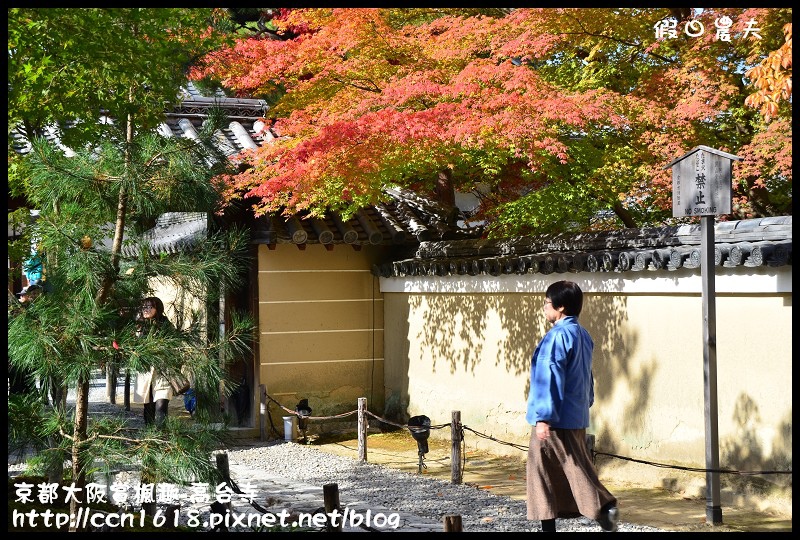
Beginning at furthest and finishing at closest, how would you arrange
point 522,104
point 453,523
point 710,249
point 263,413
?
1. point 263,413
2. point 522,104
3. point 710,249
4. point 453,523

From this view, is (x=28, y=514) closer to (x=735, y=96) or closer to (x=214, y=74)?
(x=214, y=74)

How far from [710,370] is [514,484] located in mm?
2625

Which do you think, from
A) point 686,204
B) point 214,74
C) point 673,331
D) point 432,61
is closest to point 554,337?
point 686,204

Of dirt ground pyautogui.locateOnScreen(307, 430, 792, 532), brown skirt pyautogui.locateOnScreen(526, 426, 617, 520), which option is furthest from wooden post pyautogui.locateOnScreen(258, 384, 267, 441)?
brown skirt pyautogui.locateOnScreen(526, 426, 617, 520)

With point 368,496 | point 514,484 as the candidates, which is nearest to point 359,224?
point 514,484

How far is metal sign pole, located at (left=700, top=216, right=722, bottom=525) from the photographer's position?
7230 millimetres

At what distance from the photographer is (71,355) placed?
20.5ft

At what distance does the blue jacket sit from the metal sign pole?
1756 millimetres

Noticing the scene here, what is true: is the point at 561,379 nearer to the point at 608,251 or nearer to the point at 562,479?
the point at 562,479

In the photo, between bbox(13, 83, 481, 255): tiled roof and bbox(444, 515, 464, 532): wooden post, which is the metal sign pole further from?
bbox(13, 83, 481, 255): tiled roof

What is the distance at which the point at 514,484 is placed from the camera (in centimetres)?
919

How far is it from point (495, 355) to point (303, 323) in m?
3.01

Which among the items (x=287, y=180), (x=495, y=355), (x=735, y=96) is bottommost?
(x=495, y=355)

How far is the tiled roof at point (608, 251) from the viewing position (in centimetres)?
743
